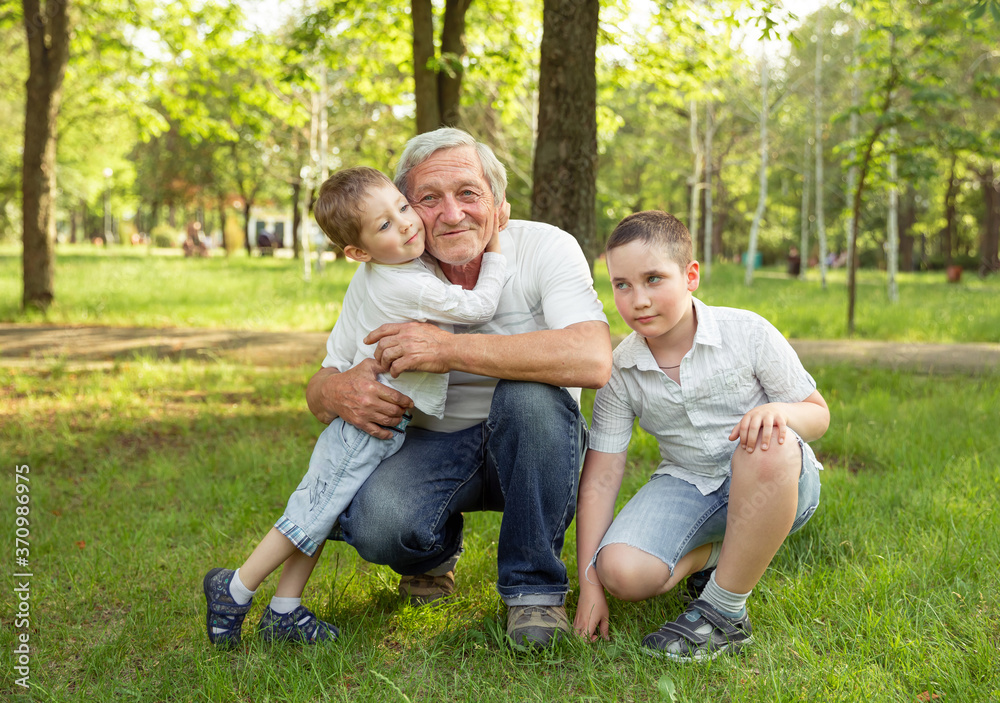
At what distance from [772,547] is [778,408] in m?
0.37

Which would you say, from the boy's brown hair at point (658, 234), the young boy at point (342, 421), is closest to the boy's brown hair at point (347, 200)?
the young boy at point (342, 421)

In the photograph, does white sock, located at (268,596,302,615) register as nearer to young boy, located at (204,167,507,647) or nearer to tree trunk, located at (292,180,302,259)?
young boy, located at (204,167,507,647)

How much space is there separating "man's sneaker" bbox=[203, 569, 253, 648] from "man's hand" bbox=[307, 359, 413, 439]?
1.91ft

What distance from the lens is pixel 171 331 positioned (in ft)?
27.9

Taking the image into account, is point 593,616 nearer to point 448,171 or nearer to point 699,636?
point 699,636

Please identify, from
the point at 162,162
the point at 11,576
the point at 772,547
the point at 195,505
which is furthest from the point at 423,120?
the point at 162,162

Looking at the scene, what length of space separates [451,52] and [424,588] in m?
6.18

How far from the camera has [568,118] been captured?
15.8 feet

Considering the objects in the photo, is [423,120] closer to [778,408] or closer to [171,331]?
[171,331]

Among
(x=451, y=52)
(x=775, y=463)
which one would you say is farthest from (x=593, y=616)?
(x=451, y=52)

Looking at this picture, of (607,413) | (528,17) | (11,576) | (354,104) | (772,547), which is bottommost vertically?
(11,576)

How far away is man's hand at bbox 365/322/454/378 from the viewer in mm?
2201

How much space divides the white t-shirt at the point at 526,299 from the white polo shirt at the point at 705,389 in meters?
0.16

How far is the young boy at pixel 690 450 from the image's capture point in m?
2.04
